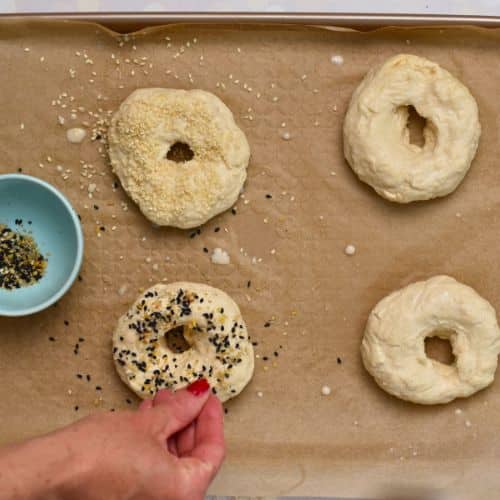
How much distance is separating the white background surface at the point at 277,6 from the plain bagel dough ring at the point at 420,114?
19 cm

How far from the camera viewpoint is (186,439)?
1.74 meters

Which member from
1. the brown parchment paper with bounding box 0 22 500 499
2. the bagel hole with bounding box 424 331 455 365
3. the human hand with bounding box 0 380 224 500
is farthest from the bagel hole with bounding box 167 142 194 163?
the bagel hole with bounding box 424 331 455 365

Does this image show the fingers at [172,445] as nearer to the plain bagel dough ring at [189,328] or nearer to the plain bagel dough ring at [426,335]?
the plain bagel dough ring at [189,328]

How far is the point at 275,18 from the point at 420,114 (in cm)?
50

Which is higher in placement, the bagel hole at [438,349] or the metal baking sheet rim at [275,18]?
the metal baking sheet rim at [275,18]

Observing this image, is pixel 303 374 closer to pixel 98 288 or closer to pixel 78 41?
pixel 98 288

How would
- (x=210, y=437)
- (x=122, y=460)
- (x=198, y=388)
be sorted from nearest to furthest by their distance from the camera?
(x=122, y=460) < (x=210, y=437) < (x=198, y=388)

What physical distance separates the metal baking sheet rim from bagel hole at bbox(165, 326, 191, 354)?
91 cm

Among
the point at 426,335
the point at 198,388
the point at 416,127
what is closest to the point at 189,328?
the point at 198,388

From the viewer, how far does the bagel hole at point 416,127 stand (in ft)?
6.88

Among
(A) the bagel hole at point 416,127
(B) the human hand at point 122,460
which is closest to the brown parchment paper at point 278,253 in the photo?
(A) the bagel hole at point 416,127

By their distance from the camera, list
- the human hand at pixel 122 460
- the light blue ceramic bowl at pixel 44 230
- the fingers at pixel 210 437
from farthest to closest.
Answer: the light blue ceramic bowl at pixel 44 230 < the fingers at pixel 210 437 < the human hand at pixel 122 460

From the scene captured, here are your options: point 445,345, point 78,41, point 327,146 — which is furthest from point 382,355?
point 78,41

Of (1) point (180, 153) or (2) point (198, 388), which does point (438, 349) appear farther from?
(1) point (180, 153)
